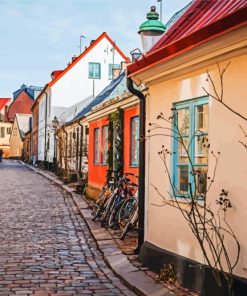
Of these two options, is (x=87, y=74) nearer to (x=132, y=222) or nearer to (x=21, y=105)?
(x=132, y=222)

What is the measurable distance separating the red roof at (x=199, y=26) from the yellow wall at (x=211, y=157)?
1.24 feet

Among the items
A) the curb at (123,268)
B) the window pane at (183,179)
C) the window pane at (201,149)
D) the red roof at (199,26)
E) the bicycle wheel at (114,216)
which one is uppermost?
the red roof at (199,26)

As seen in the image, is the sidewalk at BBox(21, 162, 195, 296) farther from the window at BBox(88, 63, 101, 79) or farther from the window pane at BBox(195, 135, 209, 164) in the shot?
Result: the window at BBox(88, 63, 101, 79)

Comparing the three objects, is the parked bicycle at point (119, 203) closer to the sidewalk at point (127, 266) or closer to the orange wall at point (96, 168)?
the sidewalk at point (127, 266)

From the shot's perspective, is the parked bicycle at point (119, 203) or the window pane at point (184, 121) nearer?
the window pane at point (184, 121)

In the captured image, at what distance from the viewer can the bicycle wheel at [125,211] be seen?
1075 centimetres

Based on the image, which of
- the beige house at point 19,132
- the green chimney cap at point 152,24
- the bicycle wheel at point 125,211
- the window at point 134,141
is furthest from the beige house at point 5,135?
the green chimney cap at point 152,24

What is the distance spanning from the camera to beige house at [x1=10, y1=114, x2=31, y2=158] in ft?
246

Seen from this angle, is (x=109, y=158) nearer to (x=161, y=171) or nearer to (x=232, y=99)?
(x=161, y=171)

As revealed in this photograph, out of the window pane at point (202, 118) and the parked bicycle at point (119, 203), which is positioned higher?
the window pane at point (202, 118)

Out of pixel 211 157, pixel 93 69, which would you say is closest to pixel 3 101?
pixel 93 69

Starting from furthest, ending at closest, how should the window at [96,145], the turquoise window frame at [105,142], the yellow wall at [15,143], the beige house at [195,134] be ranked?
the yellow wall at [15,143] < the window at [96,145] < the turquoise window frame at [105,142] < the beige house at [195,134]

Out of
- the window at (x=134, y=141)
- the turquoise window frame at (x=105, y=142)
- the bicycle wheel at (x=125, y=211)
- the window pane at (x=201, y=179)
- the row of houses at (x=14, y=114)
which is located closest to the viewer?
the window pane at (x=201, y=179)

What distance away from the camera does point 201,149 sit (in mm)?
6508
